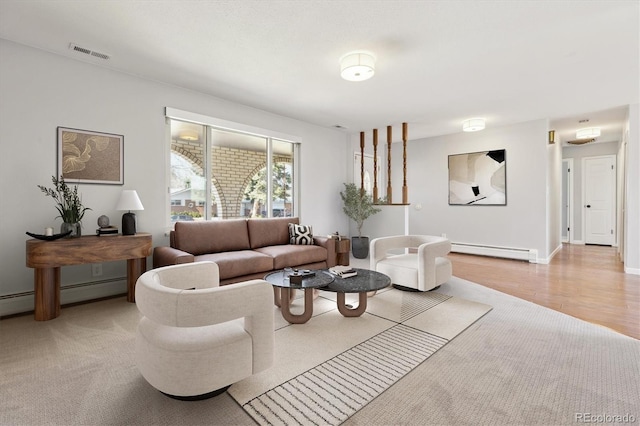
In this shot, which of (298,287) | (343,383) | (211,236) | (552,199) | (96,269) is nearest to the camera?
(343,383)

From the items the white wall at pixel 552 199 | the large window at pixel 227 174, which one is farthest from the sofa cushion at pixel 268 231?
the white wall at pixel 552 199

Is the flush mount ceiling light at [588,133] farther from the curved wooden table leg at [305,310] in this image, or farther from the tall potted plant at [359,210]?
the curved wooden table leg at [305,310]

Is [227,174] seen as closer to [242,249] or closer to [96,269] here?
[242,249]

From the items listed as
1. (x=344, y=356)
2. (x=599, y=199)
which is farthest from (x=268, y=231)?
(x=599, y=199)

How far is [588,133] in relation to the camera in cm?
593

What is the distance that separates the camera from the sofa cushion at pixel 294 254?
155 inches

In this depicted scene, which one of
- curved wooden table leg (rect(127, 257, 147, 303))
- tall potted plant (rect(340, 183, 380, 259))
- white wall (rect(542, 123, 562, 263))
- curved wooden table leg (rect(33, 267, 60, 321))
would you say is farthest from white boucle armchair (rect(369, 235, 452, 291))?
curved wooden table leg (rect(33, 267, 60, 321))

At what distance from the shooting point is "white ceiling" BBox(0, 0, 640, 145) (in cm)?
238

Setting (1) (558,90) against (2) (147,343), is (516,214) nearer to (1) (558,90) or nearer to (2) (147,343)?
(1) (558,90)

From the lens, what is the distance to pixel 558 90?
4.05 meters

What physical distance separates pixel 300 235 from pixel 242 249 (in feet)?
3.05

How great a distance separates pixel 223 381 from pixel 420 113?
15.9 ft

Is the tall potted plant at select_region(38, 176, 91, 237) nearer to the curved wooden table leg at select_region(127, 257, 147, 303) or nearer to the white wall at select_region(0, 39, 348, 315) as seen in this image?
the white wall at select_region(0, 39, 348, 315)

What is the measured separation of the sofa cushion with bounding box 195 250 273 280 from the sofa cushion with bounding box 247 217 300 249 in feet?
1.73
